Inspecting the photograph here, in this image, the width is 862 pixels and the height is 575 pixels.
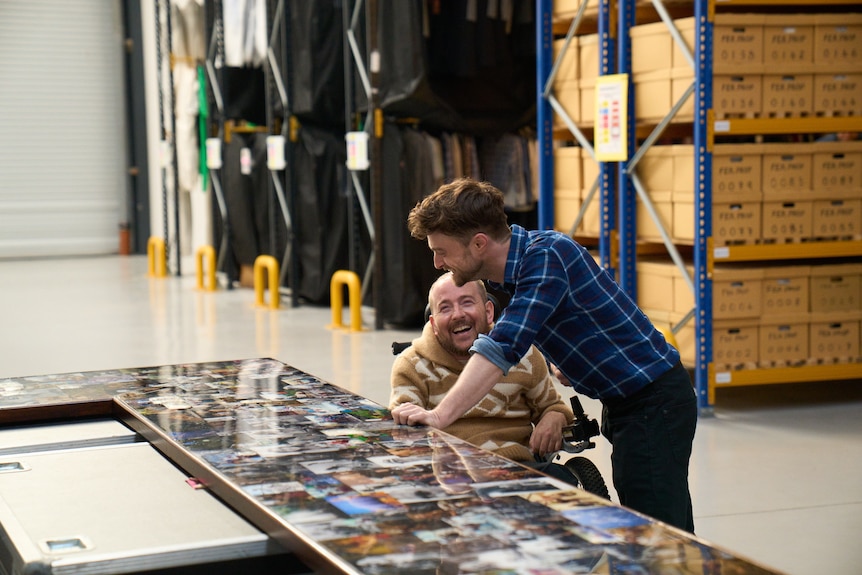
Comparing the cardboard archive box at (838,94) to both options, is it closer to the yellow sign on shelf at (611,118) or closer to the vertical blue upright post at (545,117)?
the yellow sign on shelf at (611,118)

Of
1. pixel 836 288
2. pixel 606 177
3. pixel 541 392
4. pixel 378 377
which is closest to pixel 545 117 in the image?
pixel 606 177

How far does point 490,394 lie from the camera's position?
3.42 metres

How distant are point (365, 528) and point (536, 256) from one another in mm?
1032

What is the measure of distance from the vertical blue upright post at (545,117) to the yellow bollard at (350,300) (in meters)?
2.17

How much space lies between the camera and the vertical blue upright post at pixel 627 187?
21.4 ft

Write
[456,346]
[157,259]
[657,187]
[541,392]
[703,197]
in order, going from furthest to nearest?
[157,259] < [657,187] < [703,197] < [541,392] < [456,346]

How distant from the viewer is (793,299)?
6.22 metres

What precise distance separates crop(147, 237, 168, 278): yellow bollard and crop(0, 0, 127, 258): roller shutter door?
3615mm

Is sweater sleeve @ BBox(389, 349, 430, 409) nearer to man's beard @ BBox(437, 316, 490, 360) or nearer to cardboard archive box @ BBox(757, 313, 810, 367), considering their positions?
man's beard @ BBox(437, 316, 490, 360)

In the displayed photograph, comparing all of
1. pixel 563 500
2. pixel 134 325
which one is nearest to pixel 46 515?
pixel 563 500

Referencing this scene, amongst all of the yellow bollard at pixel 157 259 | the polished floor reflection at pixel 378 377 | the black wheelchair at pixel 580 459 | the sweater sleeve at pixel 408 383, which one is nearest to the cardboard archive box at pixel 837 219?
the polished floor reflection at pixel 378 377

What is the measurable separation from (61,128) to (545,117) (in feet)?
37.9

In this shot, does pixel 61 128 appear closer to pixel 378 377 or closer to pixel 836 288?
pixel 378 377

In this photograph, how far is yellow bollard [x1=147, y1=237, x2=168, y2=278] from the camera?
13.9m
